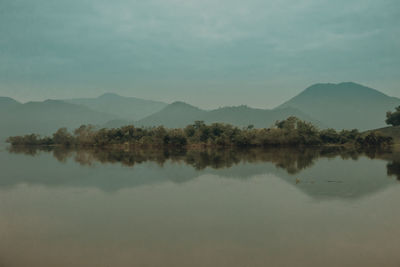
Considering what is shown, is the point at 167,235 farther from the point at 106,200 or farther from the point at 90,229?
the point at 106,200

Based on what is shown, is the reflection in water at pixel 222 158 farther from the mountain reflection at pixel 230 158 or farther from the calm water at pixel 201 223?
the calm water at pixel 201 223

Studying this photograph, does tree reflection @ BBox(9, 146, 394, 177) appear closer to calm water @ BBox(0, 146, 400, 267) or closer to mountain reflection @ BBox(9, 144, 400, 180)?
mountain reflection @ BBox(9, 144, 400, 180)

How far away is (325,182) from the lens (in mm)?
22219

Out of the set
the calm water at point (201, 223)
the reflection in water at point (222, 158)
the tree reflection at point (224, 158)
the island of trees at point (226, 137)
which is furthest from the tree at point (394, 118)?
the calm water at point (201, 223)

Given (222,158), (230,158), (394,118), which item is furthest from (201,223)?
(394,118)

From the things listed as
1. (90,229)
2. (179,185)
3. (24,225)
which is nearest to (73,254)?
(90,229)

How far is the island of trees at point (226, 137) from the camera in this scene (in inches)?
2931

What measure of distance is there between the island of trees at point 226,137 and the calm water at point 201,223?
171 ft

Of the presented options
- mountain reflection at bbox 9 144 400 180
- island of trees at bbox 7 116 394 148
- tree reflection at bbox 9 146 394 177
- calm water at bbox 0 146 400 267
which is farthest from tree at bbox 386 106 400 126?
calm water at bbox 0 146 400 267

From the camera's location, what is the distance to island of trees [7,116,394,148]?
74.4 m

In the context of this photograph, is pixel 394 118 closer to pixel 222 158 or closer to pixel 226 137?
pixel 226 137

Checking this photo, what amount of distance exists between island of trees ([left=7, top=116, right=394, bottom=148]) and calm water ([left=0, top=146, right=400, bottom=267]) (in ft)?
171

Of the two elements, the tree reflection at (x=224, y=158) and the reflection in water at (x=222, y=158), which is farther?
the reflection in water at (x=222, y=158)

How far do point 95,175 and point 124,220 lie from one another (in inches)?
574
